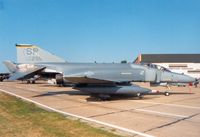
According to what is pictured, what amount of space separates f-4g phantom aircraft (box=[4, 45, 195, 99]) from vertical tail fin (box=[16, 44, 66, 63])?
0.21m

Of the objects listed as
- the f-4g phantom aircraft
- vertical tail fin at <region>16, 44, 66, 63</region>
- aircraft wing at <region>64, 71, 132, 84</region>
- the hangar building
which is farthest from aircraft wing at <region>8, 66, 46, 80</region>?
the hangar building

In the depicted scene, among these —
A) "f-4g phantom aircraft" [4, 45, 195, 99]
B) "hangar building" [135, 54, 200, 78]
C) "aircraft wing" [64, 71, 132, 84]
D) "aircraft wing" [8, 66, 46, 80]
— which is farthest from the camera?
"hangar building" [135, 54, 200, 78]

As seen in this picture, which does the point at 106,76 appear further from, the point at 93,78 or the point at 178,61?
the point at 178,61

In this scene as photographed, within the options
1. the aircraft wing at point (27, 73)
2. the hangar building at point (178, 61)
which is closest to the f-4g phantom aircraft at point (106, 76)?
the aircraft wing at point (27, 73)

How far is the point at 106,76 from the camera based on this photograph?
1816 cm

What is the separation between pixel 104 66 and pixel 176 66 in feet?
186

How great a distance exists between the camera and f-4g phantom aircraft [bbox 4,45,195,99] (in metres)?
17.3

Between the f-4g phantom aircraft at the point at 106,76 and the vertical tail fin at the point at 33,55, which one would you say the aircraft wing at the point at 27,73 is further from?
the vertical tail fin at the point at 33,55

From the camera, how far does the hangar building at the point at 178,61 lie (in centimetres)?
Answer: 6881

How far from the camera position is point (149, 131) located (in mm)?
8000

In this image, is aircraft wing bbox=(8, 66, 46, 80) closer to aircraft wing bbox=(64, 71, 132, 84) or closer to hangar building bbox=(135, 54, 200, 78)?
aircraft wing bbox=(64, 71, 132, 84)

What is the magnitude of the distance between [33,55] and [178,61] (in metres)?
59.7

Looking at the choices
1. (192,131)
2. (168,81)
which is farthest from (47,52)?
(192,131)

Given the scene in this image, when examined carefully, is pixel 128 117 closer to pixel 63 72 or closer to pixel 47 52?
pixel 63 72
